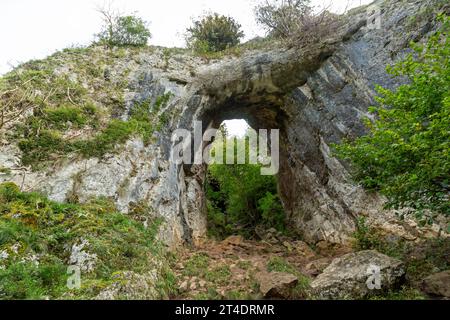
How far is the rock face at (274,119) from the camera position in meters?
9.88

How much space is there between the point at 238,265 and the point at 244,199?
10.1 m

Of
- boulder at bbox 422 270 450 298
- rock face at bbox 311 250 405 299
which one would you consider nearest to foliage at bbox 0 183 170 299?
rock face at bbox 311 250 405 299

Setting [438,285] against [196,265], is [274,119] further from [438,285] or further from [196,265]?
[438,285]

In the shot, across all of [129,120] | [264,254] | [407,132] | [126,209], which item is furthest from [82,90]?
[407,132]

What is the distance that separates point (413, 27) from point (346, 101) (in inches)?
123

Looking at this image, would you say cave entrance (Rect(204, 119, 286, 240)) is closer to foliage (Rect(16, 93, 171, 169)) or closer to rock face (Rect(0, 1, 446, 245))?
rock face (Rect(0, 1, 446, 245))

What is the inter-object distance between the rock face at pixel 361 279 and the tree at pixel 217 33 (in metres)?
13.8

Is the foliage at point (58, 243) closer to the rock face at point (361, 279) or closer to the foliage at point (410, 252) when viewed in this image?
the rock face at point (361, 279)

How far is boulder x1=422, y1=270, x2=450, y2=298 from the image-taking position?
6.28m

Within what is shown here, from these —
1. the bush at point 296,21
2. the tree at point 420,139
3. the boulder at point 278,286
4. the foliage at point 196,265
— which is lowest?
the boulder at point 278,286

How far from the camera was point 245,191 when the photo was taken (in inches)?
762

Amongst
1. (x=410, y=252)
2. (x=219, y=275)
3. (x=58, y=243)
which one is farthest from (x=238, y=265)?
(x=58, y=243)

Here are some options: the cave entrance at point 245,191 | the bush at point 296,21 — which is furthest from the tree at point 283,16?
the cave entrance at point 245,191
